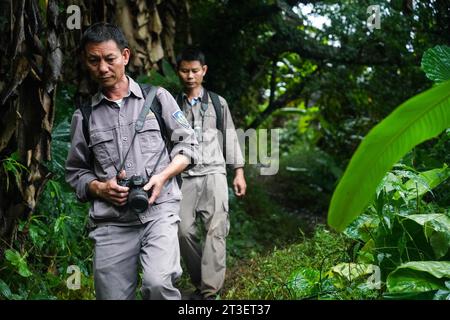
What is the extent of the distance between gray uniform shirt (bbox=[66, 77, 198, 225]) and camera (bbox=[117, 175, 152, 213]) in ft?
0.28

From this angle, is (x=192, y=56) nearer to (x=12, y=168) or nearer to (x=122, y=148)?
(x=12, y=168)

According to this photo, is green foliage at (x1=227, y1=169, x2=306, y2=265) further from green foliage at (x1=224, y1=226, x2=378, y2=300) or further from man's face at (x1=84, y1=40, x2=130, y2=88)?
man's face at (x1=84, y1=40, x2=130, y2=88)

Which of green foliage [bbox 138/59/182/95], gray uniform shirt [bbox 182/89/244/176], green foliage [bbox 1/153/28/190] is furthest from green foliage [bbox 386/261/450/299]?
green foliage [bbox 138/59/182/95]

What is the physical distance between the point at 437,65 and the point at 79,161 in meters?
2.35

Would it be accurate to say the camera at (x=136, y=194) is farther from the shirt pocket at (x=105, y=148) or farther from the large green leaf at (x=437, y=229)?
→ the large green leaf at (x=437, y=229)

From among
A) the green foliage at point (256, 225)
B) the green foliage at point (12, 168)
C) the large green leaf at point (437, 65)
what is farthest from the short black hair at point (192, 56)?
the green foliage at point (256, 225)

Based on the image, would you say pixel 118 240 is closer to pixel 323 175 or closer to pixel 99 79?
pixel 99 79

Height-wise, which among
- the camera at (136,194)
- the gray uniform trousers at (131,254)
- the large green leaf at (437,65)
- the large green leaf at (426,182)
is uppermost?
the large green leaf at (437,65)

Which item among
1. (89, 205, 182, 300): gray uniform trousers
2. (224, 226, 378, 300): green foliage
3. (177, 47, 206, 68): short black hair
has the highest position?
(177, 47, 206, 68): short black hair

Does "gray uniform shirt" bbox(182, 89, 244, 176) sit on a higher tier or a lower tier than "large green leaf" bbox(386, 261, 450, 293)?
higher

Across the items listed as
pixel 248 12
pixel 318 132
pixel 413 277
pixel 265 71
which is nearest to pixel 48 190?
pixel 413 277

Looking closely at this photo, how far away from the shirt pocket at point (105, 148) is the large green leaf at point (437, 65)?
213cm

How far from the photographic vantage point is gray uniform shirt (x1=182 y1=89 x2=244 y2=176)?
17.4ft

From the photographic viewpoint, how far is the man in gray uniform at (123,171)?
11.9 feet
